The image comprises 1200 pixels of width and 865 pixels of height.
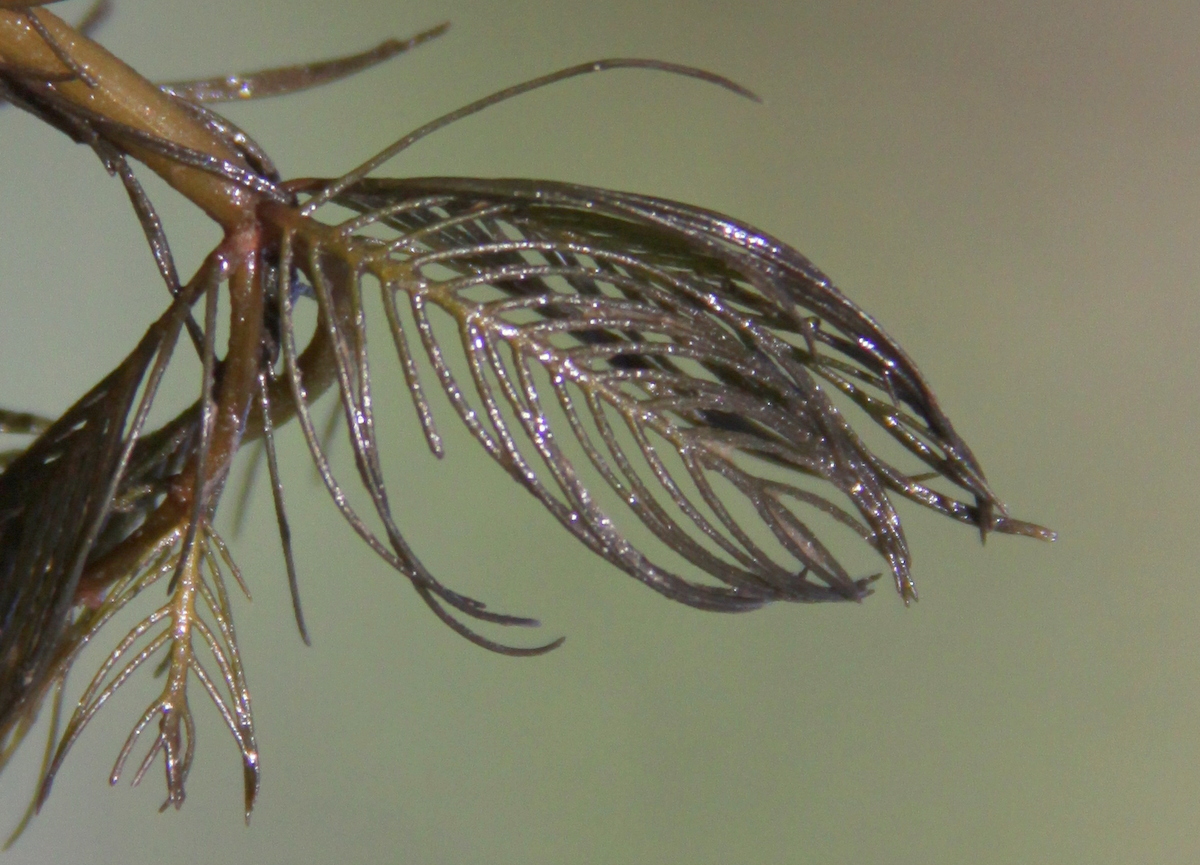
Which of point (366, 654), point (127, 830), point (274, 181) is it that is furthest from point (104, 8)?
point (127, 830)

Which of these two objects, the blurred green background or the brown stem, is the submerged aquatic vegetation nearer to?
the brown stem

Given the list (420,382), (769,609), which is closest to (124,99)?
(420,382)

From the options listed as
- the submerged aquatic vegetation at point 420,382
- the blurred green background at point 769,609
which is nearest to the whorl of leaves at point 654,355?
the submerged aquatic vegetation at point 420,382

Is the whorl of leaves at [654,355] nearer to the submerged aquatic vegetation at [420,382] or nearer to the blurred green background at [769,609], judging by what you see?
the submerged aquatic vegetation at [420,382]

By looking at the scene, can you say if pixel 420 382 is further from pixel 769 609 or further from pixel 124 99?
pixel 769 609

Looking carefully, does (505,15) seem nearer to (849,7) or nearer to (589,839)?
(849,7)

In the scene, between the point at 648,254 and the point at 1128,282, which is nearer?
the point at 648,254
